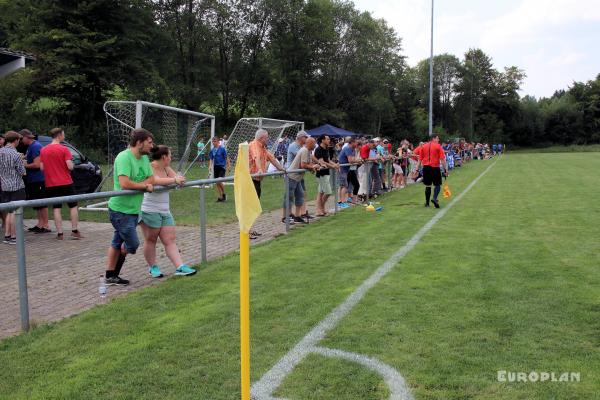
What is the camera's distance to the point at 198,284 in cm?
618

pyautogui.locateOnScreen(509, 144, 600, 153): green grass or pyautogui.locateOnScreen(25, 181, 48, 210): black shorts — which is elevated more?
pyautogui.locateOnScreen(509, 144, 600, 153): green grass

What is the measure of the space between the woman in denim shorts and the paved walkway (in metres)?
0.34

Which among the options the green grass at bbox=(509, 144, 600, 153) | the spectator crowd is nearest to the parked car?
the spectator crowd

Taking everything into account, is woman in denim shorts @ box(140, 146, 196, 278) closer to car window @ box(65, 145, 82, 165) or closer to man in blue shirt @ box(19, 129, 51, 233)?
man in blue shirt @ box(19, 129, 51, 233)

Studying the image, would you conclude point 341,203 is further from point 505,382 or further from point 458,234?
point 505,382

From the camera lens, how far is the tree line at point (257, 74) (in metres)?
30.1

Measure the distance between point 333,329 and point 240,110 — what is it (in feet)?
168

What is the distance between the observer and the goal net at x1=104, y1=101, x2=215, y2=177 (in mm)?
13320

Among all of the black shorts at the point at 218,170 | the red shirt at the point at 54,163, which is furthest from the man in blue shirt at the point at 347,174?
the red shirt at the point at 54,163

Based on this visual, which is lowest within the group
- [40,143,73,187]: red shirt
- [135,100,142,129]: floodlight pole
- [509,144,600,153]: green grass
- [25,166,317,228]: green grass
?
[25,166,317,228]: green grass

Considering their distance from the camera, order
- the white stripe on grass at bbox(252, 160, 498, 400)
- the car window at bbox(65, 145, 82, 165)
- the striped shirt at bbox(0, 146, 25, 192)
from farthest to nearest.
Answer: the car window at bbox(65, 145, 82, 165) → the striped shirt at bbox(0, 146, 25, 192) → the white stripe on grass at bbox(252, 160, 498, 400)

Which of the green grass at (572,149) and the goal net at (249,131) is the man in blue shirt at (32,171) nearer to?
the goal net at (249,131)

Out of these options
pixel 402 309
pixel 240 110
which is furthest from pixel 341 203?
pixel 240 110

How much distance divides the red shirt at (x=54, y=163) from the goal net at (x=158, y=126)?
301cm
